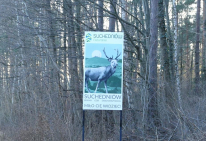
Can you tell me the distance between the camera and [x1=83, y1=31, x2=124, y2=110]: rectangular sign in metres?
6.53

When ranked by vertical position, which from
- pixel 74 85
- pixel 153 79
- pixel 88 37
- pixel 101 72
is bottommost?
pixel 74 85

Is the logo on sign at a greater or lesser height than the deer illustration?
greater

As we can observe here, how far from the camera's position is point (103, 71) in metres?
6.60

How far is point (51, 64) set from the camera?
33.7 feet

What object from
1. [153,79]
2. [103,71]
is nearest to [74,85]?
[153,79]

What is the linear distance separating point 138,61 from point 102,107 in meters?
3.90

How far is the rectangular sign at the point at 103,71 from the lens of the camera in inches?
257

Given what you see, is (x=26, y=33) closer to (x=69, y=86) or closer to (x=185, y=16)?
(x=69, y=86)

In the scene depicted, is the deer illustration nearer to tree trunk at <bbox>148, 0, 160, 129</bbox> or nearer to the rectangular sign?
the rectangular sign

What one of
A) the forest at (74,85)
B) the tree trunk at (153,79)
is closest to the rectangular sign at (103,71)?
the forest at (74,85)

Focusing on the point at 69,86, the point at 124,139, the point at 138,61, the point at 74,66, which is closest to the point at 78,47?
the point at 74,66

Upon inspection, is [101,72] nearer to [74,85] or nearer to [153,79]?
[153,79]

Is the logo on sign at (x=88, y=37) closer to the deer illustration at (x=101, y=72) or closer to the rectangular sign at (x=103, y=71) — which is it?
the rectangular sign at (x=103, y=71)

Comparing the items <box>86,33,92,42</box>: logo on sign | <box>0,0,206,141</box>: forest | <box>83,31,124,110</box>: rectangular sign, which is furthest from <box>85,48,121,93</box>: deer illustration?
<box>0,0,206,141</box>: forest
